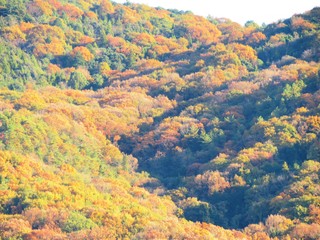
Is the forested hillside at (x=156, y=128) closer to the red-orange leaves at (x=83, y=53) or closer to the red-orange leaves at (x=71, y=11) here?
the red-orange leaves at (x=83, y=53)

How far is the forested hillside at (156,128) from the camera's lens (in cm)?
4762

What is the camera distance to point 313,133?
207ft

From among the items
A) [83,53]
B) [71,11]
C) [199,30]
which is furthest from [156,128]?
[71,11]

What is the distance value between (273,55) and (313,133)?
35.4 meters

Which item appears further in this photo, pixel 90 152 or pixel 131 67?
pixel 131 67

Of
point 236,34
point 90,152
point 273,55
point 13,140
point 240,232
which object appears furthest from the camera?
point 236,34

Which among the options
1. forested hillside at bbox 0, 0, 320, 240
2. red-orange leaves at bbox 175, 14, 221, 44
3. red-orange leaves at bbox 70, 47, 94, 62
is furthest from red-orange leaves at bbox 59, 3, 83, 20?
red-orange leaves at bbox 175, 14, 221, 44

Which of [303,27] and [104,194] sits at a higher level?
[303,27]

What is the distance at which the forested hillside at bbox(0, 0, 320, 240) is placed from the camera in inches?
1875

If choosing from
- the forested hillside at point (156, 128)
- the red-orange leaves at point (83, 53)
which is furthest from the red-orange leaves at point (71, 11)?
the red-orange leaves at point (83, 53)

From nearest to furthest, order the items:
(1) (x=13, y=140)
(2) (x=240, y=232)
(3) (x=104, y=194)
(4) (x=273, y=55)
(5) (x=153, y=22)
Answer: (2) (x=240, y=232) → (3) (x=104, y=194) → (1) (x=13, y=140) → (4) (x=273, y=55) → (5) (x=153, y=22)

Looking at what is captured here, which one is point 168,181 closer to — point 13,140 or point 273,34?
point 13,140

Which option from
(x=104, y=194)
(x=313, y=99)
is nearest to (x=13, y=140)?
(x=104, y=194)

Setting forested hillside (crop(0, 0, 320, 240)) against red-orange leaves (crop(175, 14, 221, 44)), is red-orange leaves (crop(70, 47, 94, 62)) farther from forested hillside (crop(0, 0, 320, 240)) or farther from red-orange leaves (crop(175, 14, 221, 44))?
red-orange leaves (crop(175, 14, 221, 44))
